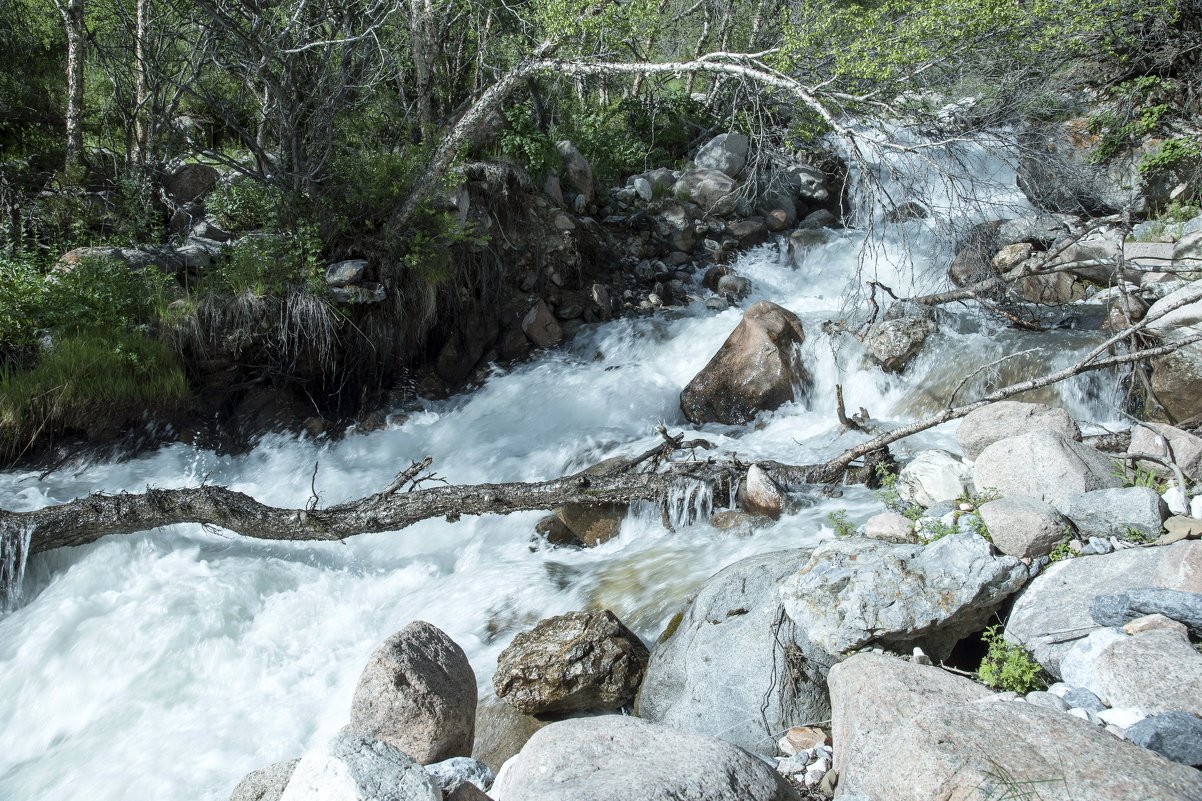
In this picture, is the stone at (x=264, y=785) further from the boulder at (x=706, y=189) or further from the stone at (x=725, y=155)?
the stone at (x=725, y=155)

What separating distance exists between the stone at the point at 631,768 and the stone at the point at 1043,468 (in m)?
2.13

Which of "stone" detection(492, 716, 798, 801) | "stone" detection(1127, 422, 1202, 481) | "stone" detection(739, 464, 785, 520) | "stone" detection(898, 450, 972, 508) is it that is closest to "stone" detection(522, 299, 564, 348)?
"stone" detection(739, 464, 785, 520)

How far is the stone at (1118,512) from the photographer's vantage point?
3.29 meters

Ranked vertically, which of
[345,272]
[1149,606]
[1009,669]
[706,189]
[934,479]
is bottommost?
[1009,669]

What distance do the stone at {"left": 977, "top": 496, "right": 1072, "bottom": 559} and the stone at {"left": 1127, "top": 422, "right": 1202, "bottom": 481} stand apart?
96 cm

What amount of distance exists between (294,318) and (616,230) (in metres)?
4.17

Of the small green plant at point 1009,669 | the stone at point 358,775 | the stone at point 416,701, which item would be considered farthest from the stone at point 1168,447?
the stone at point 358,775

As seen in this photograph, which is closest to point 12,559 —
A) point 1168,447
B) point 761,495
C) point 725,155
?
point 761,495

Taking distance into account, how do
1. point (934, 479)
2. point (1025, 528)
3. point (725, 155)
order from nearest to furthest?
point (1025, 528), point (934, 479), point (725, 155)

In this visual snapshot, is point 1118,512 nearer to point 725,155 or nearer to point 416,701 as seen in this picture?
point 416,701

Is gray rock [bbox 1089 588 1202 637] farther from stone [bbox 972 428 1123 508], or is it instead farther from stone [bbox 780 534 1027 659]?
stone [bbox 972 428 1123 508]

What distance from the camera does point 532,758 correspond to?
245 cm

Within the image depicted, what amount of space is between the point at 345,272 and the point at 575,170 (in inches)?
142

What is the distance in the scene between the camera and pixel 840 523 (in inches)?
174
